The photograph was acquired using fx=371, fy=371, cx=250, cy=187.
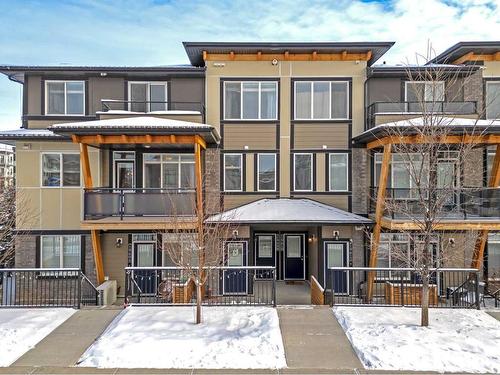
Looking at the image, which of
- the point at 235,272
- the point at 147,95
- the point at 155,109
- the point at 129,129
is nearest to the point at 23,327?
the point at 129,129

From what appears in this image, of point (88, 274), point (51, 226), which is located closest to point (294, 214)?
point (88, 274)

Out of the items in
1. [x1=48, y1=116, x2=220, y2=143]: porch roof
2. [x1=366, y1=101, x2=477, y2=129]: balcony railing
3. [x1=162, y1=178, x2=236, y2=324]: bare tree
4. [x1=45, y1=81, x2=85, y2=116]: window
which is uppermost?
[x1=45, y1=81, x2=85, y2=116]: window

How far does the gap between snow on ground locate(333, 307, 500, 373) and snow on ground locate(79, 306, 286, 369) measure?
165 cm

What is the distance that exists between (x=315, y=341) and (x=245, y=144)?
875 cm

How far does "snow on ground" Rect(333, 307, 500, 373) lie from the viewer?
6430mm

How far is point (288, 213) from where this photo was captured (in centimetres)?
1331

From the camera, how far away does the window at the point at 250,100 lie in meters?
14.6

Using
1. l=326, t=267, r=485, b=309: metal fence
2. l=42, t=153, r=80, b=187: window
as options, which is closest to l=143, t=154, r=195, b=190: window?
l=42, t=153, r=80, b=187: window

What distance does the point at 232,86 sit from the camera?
1466 centimetres

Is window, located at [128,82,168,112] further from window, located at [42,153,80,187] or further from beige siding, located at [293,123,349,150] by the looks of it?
beige siding, located at [293,123,349,150]

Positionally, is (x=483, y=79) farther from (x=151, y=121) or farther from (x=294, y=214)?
(x=151, y=121)

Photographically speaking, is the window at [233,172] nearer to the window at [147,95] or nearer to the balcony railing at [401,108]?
the window at [147,95]

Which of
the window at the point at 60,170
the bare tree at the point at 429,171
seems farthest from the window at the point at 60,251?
→ the bare tree at the point at 429,171

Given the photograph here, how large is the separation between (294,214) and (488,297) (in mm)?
7642
